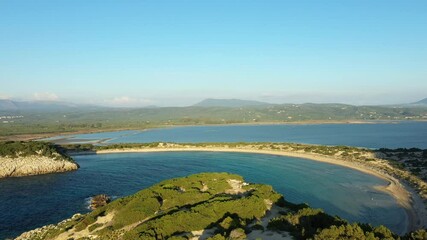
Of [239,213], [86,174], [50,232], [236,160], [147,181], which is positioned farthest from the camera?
[236,160]

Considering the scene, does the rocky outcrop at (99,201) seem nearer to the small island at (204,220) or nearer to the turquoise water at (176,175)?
the turquoise water at (176,175)

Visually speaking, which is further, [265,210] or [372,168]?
[372,168]

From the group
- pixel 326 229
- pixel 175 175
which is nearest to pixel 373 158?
pixel 175 175

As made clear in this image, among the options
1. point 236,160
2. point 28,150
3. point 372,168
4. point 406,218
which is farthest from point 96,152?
point 406,218

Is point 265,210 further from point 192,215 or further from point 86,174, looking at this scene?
point 86,174

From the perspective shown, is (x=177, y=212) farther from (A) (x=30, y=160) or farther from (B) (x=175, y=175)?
(A) (x=30, y=160)
